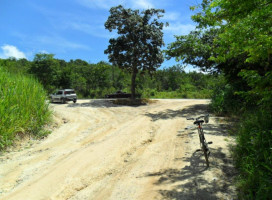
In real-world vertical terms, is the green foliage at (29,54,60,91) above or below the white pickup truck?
above

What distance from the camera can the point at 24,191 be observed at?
4547mm

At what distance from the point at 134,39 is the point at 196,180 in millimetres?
18983

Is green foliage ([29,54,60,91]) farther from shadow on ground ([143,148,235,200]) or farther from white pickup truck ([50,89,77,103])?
shadow on ground ([143,148,235,200])

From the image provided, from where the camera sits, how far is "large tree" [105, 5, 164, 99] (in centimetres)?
2130

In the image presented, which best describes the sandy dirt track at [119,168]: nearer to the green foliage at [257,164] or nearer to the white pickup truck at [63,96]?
the green foliage at [257,164]

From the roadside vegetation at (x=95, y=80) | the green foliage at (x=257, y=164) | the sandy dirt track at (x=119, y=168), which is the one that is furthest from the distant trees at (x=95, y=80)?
the green foliage at (x=257, y=164)

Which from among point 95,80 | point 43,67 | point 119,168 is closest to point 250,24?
point 119,168

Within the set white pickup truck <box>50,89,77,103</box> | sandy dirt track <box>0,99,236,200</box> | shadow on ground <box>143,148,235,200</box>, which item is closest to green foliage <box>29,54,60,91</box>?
white pickup truck <box>50,89,77,103</box>

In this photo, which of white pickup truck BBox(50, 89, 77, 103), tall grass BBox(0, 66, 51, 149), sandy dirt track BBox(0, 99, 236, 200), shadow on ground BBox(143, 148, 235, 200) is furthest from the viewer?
white pickup truck BBox(50, 89, 77, 103)

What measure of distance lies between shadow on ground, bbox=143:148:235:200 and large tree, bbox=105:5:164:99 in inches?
668

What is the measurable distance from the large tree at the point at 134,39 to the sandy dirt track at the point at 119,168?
45.3 feet

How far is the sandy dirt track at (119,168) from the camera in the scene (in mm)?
4379

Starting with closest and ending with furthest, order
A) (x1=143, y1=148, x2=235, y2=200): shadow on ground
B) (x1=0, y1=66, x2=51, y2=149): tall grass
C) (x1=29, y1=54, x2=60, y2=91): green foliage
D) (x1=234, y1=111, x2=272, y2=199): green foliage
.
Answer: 1. (x1=234, y1=111, x2=272, y2=199): green foliage
2. (x1=143, y1=148, x2=235, y2=200): shadow on ground
3. (x1=0, y1=66, x2=51, y2=149): tall grass
4. (x1=29, y1=54, x2=60, y2=91): green foliage

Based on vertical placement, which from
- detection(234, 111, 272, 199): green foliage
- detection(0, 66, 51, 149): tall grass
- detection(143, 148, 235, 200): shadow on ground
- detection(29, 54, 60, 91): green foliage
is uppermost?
detection(29, 54, 60, 91): green foliage
